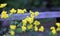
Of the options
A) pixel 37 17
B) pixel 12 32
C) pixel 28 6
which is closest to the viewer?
pixel 12 32

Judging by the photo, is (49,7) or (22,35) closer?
(22,35)

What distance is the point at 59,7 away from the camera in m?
3.86

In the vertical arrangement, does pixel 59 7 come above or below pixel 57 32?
above

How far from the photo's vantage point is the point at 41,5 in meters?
3.82

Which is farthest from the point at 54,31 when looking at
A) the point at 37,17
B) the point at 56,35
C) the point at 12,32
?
the point at 12,32

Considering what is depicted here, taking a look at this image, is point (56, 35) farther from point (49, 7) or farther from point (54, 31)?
point (49, 7)

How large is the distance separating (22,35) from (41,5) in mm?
752

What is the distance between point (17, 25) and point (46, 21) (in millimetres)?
621

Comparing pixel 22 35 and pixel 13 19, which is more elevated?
pixel 13 19

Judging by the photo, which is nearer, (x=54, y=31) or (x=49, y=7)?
(x=54, y=31)

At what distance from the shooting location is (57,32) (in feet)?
11.4

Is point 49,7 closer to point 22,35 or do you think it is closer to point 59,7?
point 59,7

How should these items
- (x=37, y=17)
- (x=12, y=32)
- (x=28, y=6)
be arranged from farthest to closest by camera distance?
(x=28, y=6), (x=37, y=17), (x=12, y=32)

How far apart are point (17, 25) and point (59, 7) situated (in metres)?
0.98
